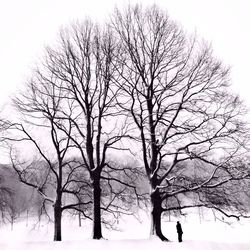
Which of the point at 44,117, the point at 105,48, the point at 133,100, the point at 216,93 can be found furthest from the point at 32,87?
the point at 216,93

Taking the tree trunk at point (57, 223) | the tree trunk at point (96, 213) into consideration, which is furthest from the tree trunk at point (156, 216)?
the tree trunk at point (57, 223)

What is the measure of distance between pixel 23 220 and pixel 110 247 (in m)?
67.3

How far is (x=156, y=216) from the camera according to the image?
1519cm

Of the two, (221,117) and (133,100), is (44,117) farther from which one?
(221,117)

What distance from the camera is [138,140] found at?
1697 centimetres

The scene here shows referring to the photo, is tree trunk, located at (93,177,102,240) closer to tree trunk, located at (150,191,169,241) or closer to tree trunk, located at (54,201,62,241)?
tree trunk, located at (150,191,169,241)

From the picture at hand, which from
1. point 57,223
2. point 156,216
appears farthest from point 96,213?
point 57,223

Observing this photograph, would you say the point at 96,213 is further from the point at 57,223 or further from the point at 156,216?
the point at 57,223

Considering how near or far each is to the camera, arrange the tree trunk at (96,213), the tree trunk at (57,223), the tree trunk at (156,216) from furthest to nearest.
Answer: the tree trunk at (57,223) < the tree trunk at (96,213) < the tree trunk at (156,216)

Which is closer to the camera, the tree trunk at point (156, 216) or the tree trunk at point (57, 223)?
the tree trunk at point (156, 216)

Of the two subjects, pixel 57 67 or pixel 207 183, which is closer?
pixel 207 183

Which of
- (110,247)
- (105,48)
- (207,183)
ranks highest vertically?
(105,48)

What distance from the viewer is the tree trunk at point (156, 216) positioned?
15.1 metres

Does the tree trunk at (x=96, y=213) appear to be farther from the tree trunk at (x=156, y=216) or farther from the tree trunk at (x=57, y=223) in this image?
the tree trunk at (x=57, y=223)
